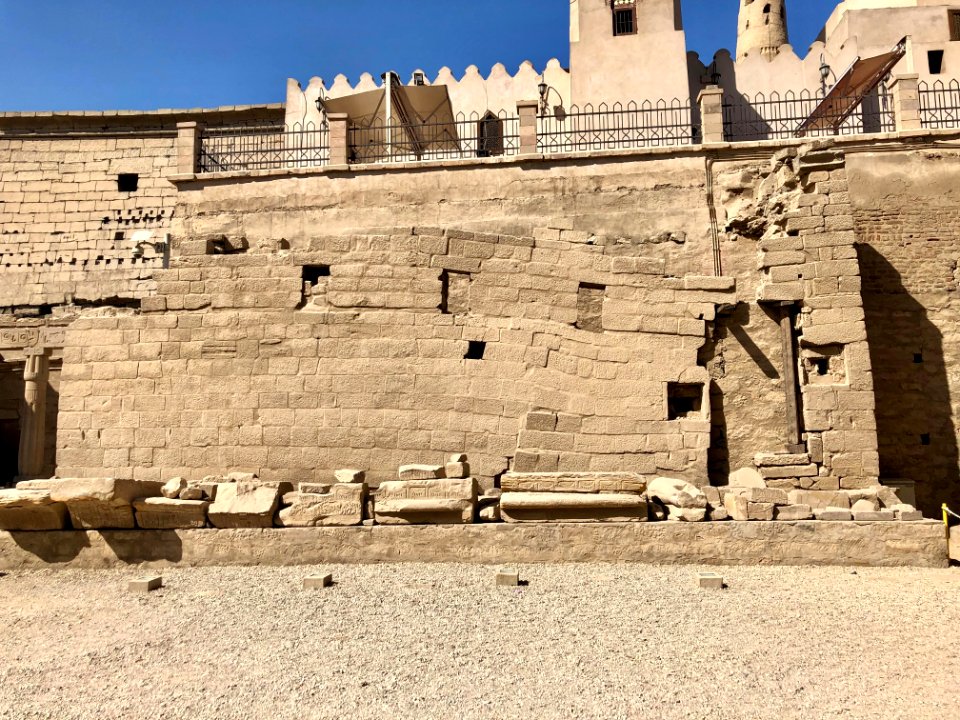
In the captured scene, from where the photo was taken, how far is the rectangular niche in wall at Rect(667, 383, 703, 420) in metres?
7.98

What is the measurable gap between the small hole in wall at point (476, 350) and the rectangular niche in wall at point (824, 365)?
3.63 m

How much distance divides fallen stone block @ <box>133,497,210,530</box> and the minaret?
22.5 meters

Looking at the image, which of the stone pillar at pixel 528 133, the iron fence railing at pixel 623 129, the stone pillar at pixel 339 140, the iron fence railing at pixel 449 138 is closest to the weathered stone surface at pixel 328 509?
the stone pillar at pixel 528 133

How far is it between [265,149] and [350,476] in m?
11.9

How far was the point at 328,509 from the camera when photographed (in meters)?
6.66

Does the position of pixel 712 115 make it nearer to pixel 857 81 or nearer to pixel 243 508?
pixel 857 81

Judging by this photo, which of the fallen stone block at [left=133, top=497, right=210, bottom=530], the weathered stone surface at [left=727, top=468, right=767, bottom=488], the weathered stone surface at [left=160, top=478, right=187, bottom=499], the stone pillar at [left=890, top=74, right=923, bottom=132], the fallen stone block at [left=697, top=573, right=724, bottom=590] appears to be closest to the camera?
the fallen stone block at [left=697, top=573, right=724, bottom=590]

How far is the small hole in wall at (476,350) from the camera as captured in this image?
787cm

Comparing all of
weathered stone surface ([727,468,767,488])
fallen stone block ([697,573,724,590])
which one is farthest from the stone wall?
fallen stone block ([697,573,724,590])

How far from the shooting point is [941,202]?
10695 millimetres

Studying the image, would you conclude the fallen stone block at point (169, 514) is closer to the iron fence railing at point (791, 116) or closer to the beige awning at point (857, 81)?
the iron fence railing at point (791, 116)

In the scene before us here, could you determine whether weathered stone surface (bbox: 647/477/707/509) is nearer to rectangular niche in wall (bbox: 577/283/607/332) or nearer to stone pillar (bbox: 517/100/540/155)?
rectangular niche in wall (bbox: 577/283/607/332)

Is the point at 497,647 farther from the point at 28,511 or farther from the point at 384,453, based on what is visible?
the point at 28,511

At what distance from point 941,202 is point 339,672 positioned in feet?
36.1
